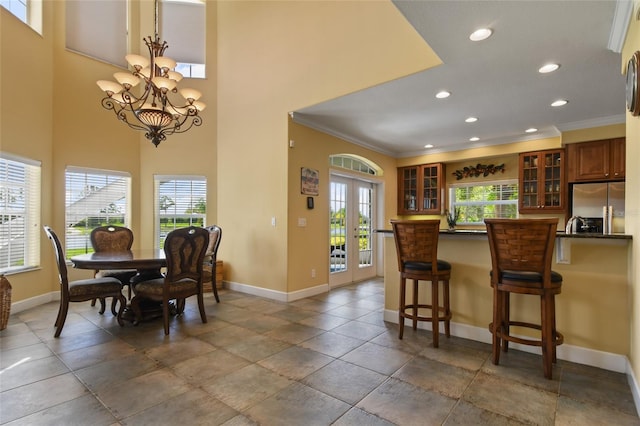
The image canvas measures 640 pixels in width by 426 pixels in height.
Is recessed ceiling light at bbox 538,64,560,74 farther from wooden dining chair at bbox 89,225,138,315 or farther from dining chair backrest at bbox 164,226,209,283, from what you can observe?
A: wooden dining chair at bbox 89,225,138,315

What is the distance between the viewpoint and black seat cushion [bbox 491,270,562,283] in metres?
2.38

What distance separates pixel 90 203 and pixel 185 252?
9.66 ft

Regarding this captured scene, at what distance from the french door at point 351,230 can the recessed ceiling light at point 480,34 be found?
128 inches

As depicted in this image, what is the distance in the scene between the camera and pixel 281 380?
90.7 inches

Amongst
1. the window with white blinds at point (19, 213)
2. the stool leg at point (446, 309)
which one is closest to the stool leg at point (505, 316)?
Answer: the stool leg at point (446, 309)

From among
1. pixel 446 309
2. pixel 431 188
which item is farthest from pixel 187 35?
pixel 446 309

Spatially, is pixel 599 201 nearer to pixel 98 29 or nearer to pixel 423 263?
pixel 423 263

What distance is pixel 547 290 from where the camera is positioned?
7.67 feet

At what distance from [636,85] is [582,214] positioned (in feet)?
11.6

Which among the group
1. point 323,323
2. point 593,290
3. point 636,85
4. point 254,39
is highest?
point 254,39

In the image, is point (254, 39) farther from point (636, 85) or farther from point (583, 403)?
point (583, 403)

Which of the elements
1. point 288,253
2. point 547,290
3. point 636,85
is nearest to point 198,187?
point 288,253

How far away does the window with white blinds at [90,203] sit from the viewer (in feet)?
16.3

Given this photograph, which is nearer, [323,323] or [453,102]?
[323,323]
